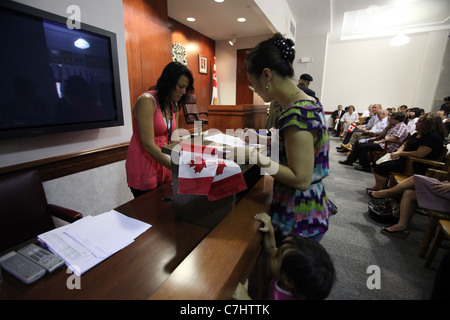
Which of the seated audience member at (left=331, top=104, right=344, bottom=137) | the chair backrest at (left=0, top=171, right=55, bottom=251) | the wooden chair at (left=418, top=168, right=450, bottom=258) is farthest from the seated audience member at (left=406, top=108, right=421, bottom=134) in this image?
the chair backrest at (left=0, top=171, right=55, bottom=251)

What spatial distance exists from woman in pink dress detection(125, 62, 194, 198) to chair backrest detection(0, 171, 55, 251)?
0.49 metres

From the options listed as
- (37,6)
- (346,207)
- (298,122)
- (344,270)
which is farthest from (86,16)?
(346,207)

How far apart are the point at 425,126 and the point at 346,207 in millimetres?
1397

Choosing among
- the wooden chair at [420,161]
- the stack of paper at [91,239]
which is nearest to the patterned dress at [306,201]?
the stack of paper at [91,239]

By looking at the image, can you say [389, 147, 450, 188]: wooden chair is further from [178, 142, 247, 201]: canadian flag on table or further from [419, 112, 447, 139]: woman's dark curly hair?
[178, 142, 247, 201]: canadian flag on table

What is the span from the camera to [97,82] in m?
1.61

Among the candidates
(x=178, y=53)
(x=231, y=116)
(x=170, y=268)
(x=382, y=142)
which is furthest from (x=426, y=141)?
(x=178, y=53)

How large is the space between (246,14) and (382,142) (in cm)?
397

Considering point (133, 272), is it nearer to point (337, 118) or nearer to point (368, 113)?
point (337, 118)

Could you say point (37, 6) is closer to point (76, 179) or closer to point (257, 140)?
point (76, 179)

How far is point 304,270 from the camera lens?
70cm

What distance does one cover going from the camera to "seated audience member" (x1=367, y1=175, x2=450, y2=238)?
192 cm

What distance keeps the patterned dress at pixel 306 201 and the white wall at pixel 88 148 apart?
1495 millimetres
